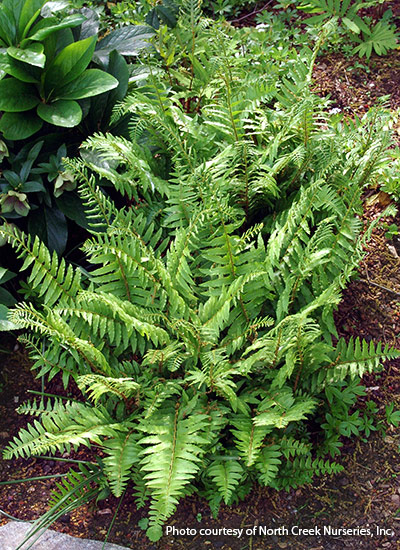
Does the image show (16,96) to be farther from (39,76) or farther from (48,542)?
(48,542)

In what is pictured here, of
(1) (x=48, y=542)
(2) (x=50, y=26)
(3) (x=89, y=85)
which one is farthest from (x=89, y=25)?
(1) (x=48, y=542)

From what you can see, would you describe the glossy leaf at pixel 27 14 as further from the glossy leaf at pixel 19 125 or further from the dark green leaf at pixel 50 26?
the glossy leaf at pixel 19 125

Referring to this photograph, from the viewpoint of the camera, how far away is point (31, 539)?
2.35 m

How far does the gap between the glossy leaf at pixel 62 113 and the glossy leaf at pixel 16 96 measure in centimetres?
6

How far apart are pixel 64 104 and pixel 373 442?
7.63ft

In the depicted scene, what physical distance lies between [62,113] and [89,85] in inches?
9.3

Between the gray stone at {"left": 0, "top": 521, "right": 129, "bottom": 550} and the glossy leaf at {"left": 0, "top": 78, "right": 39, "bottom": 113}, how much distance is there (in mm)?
2021

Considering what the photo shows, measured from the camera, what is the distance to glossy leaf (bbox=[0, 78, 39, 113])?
290 centimetres

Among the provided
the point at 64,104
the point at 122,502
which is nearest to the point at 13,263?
the point at 64,104

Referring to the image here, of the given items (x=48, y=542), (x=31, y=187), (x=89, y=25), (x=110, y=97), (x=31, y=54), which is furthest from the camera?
(x=89, y=25)

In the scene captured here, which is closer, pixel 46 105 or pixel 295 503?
pixel 295 503

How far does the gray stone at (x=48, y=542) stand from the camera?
2.29 metres

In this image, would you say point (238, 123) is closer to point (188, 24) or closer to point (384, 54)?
point (188, 24)

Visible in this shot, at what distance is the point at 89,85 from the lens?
9.95 ft
